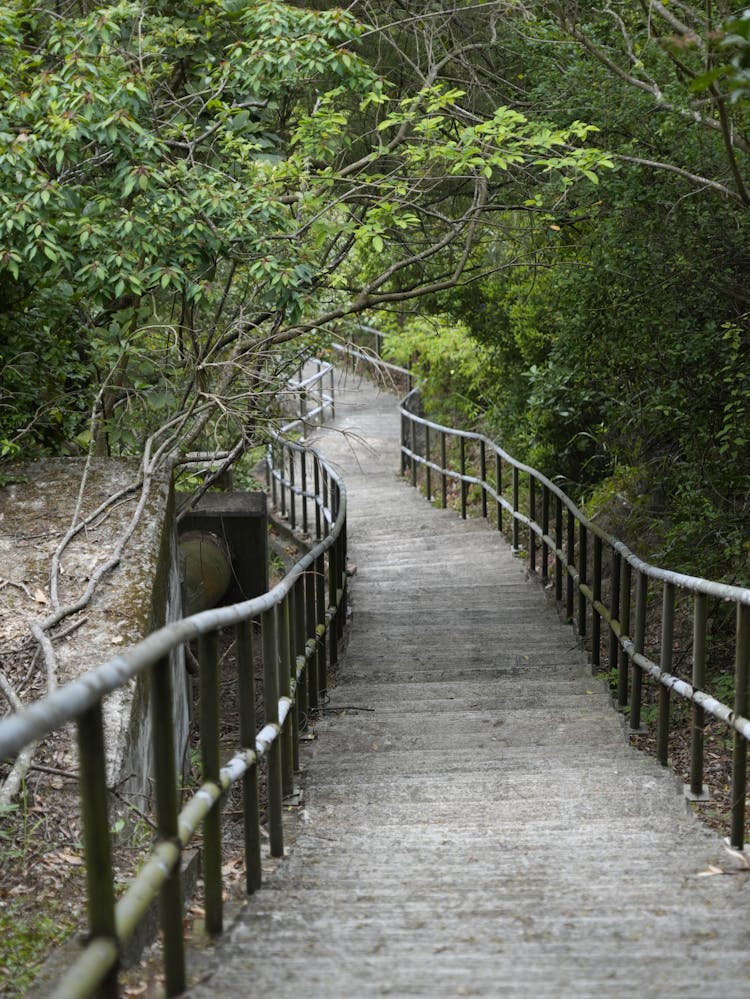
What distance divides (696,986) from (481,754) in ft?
11.9

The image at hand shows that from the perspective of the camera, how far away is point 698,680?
501cm

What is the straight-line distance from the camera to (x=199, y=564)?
10.5 m

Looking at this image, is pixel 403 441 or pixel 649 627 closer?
pixel 649 627

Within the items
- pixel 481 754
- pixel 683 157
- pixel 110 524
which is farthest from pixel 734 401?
pixel 110 524

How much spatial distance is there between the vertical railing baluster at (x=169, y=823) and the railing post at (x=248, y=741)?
906 millimetres

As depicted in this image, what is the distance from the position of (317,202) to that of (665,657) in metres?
4.36

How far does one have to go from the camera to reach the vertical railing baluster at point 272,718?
4320 millimetres

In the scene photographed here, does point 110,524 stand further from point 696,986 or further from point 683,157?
point 696,986

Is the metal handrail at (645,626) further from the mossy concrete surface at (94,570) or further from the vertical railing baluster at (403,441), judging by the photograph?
the vertical railing baluster at (403,441)

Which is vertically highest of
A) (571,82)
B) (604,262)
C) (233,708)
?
(571,82)

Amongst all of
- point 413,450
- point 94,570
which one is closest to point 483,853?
point 94,570

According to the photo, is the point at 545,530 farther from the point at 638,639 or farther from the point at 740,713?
the point at 740,713

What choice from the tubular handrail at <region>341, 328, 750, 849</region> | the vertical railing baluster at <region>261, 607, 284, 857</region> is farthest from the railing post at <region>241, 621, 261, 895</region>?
the tubular handrail at <region>341, 328, 750, 849</region>

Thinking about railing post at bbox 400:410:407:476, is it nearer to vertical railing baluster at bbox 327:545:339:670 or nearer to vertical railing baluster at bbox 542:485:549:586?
vertical railing baluster at bbox 542:485:549:586
